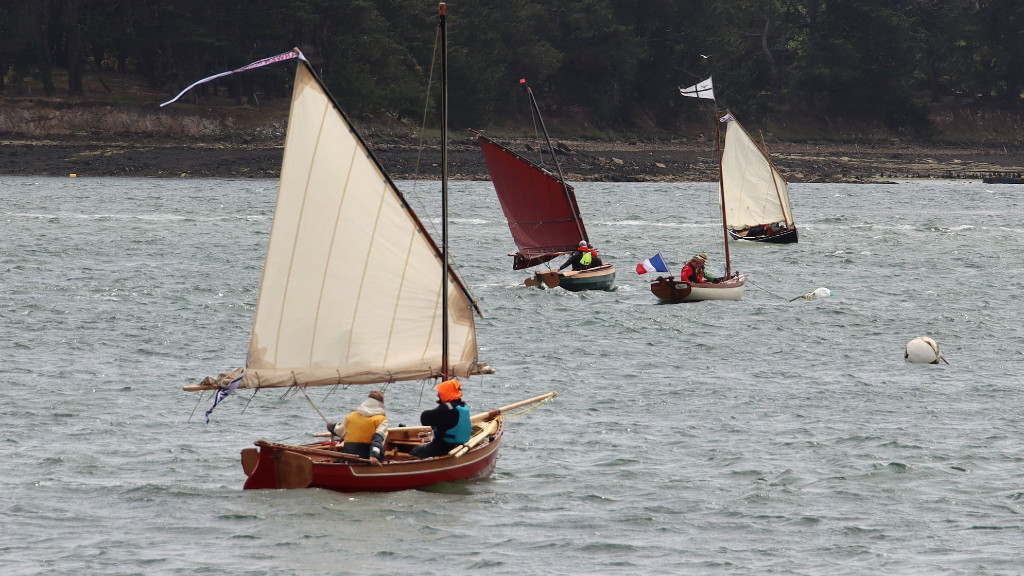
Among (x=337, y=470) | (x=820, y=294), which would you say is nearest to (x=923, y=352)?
(x=820, y=294)

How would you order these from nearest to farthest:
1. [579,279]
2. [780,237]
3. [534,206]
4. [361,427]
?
[361,427] → [579,279] → [534,206] → [780,237]

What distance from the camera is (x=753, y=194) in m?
65.3

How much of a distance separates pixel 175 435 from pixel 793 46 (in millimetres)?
137413

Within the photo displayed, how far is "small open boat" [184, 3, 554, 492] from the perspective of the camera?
19.8 m

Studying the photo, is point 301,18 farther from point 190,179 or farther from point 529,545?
point 529,545

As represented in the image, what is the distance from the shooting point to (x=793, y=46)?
15175 centimetres

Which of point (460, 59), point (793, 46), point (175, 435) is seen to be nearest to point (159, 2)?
point (460, 59)

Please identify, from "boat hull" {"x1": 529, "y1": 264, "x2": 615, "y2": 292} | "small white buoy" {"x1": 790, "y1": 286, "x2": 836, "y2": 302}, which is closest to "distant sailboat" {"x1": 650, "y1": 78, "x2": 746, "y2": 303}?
"boat hull" {"x1": 529, "y1": 264, "x2": 615, "y2": 292}

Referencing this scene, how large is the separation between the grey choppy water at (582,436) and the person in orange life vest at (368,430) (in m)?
0.76

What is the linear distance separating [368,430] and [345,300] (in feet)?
7.17

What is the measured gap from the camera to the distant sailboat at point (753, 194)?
200 ft

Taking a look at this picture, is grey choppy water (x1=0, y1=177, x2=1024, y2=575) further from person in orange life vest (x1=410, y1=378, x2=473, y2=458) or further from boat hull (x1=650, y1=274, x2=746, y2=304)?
person in orange life vest (x1=410, y1=378, x2=473, y2=458)

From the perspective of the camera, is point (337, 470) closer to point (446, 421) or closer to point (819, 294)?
point (446, 421)

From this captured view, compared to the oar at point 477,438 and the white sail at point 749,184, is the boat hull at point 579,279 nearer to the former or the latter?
the white sail at point 749,184
